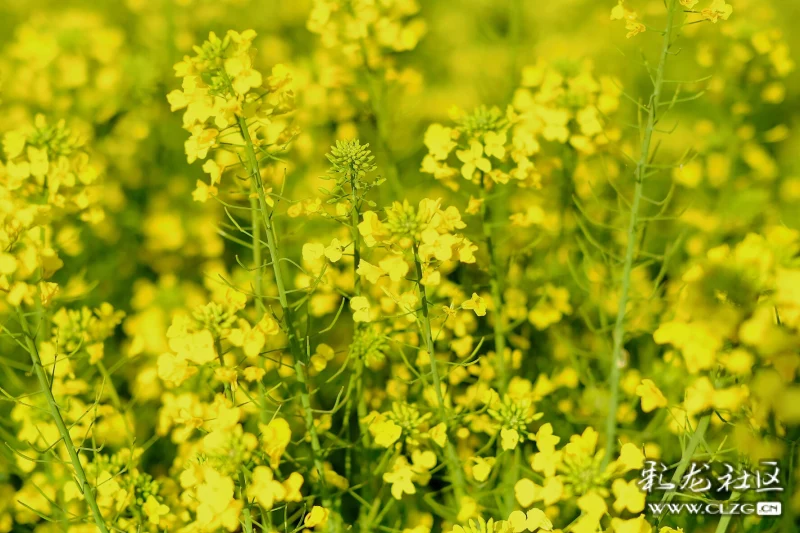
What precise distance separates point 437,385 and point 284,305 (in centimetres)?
38

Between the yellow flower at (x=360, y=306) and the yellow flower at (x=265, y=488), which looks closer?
the yellow flower at (x=265, y=488)

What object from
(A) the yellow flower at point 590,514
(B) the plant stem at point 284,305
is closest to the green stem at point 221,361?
(B) the plant stem at point 284,305

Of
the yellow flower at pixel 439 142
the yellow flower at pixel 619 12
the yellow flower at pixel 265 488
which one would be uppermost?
the yellow flower at pixel 619 12

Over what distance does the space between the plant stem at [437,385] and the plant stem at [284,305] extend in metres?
0.27

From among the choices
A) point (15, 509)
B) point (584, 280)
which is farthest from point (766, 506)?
point (15, 509)

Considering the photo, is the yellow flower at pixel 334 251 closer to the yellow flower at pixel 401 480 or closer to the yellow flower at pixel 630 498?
the yellow flower at pixel 401 480

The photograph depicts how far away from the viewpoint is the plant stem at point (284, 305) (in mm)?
1424

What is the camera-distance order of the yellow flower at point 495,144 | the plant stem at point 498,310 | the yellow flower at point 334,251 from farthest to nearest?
1. the plant stem at point 498,310
2. the yellow flower at point 495,144
3. the yellow flower at point 334,251

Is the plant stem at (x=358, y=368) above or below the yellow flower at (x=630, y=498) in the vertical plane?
above

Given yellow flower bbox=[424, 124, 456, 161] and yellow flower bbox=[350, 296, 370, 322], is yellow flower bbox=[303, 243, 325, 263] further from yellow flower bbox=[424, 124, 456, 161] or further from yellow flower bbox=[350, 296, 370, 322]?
yellow flower bbox=[424, 124, 456, 161]

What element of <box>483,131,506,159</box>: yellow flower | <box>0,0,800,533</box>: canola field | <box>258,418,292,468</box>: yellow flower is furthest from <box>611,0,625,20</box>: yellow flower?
<box>258,418,292,468</box>: yellow flower

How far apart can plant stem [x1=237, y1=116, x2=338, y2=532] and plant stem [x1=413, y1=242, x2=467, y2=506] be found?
274mm

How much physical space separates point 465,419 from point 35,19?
12.0 feet

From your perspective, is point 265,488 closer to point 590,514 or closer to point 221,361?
point 221,361
